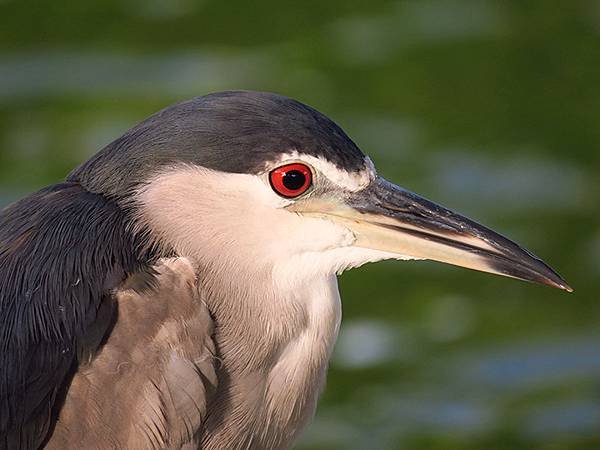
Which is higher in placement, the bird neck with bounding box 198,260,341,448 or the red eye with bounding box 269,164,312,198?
the red eye with bounding box 269,164,312,198

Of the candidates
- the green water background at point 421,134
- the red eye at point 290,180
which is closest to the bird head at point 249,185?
the red eye at point 290,180

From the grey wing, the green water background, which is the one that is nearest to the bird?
the grey wing

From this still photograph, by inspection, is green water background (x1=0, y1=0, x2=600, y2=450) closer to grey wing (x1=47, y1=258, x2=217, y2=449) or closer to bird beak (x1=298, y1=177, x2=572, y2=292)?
bird beak (x1=298, y1=177, x2=572, y2=292)

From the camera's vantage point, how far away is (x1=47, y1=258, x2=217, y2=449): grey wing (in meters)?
3.50

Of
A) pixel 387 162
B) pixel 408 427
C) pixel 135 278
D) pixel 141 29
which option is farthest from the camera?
pixel 141 29

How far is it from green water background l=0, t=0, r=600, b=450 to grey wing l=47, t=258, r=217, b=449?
2.61 m

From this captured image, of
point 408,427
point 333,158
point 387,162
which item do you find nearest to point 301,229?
point 333,158

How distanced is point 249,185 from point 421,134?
3.96 metres

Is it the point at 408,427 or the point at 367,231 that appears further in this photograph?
the point at 408,427

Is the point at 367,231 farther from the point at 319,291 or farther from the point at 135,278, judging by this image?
the point at 135,278

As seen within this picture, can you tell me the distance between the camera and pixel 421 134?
750 cm

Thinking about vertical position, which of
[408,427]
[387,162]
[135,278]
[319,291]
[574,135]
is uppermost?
[574,135]

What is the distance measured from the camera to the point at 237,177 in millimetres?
3625

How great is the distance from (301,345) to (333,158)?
0.56m
